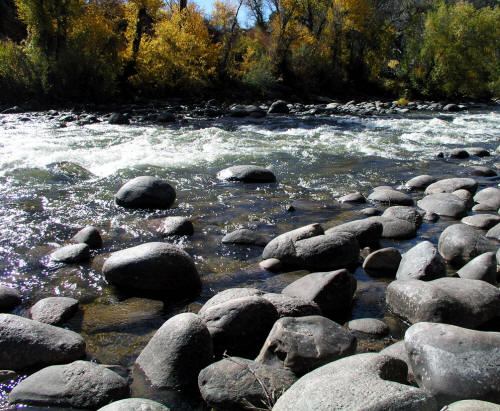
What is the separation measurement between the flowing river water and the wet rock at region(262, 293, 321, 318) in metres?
0.58

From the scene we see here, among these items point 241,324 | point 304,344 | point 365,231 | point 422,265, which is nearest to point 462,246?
point 422,265

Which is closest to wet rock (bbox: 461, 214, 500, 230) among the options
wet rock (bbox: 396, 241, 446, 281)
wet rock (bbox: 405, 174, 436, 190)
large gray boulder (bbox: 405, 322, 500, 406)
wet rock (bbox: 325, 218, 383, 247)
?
wet rock (bbox: 325, 218, 383, 247)

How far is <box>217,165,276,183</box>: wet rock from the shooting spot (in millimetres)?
8466

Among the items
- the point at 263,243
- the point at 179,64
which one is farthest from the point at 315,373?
the point at 179,64

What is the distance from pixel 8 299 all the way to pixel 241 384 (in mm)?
2379

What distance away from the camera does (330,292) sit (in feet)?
12.5

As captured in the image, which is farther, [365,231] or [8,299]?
[365,231]

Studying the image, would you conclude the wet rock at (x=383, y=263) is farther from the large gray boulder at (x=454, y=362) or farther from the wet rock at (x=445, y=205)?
the wet rock at (x=445, y=205)

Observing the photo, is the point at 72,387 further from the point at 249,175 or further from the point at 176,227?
the point at 249,175

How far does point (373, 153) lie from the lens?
1161cm

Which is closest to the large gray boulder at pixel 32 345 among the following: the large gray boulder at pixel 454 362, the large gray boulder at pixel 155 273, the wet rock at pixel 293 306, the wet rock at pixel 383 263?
the large gray boulder at pixel 155 273

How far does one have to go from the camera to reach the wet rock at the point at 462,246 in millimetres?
4898

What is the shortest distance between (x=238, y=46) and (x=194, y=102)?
8.76 m

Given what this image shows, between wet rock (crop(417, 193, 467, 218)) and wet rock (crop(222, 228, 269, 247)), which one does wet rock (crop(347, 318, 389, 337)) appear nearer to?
wet rock (crop(222, 228, 269, 247))
